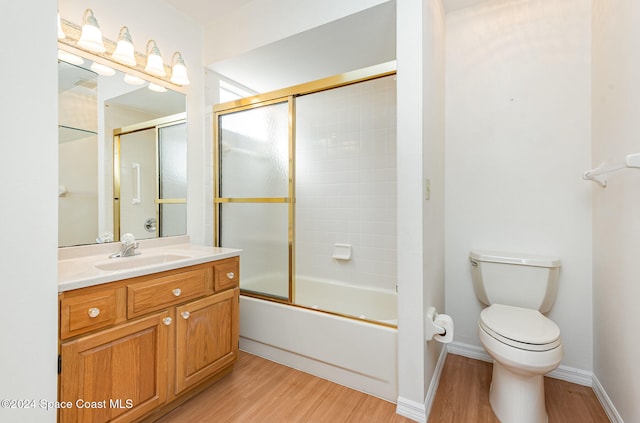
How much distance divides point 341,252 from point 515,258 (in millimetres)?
1354

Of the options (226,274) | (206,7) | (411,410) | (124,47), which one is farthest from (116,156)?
(411,410)

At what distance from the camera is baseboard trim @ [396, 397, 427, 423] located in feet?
4.79

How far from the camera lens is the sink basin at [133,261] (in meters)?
1.53

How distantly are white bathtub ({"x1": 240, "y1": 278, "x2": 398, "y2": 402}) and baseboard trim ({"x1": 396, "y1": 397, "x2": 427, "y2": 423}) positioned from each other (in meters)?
0.08

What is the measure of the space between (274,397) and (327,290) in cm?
115

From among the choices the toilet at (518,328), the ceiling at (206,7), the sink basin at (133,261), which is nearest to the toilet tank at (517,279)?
the toilet at (518,328)

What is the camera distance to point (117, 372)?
124 cm

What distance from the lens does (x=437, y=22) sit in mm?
1867

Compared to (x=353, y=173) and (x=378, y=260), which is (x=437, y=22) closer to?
(x=353, y=173)

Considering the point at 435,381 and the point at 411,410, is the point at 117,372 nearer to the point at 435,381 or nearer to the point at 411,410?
the point at 411,410

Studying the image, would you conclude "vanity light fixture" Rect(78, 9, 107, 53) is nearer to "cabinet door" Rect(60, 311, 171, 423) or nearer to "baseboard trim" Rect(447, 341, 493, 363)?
"cabinet door" Rect(60, 311, 171, 423)

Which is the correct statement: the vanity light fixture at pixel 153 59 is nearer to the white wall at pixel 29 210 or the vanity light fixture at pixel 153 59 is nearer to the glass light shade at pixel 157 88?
the glass light shade at pixel 157 88

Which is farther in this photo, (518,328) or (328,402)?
(328,402)

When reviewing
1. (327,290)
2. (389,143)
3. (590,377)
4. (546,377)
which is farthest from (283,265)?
(590,377)
